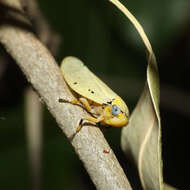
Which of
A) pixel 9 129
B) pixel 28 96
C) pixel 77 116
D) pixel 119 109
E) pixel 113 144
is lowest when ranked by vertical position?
pixel 113 144

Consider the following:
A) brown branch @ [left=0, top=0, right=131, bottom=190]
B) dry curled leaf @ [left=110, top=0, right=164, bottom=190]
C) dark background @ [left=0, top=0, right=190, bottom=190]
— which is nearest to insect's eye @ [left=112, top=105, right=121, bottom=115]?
dry curled leaf @ [left=110, top=0, right=164, bottom=190]

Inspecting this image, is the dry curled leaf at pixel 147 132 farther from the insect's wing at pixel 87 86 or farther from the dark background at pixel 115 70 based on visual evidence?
the dark background at pixel 115 70

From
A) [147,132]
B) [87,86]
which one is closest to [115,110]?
[87,86]

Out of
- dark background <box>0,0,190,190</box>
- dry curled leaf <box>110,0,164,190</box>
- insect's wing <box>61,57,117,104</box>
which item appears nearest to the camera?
dry curled leaf <box>110,0,164,190</box>

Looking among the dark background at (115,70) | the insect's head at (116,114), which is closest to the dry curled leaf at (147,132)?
the insect's head at (116,114)

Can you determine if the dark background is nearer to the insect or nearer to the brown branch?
the insect

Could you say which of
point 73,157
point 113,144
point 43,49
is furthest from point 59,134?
point 43,49

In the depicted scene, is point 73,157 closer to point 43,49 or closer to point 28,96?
point 28,96
